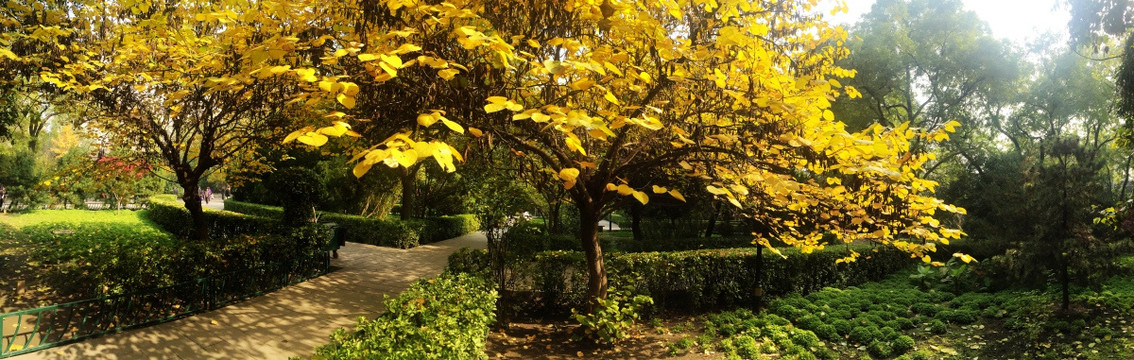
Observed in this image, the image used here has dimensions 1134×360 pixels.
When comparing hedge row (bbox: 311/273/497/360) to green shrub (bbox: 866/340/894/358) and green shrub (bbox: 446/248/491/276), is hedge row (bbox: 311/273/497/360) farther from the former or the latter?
green shrub (bbox: 866/340/894/358)

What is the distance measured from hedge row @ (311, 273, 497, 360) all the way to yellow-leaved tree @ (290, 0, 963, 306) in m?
1.22

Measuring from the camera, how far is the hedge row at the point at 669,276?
7.37 meters

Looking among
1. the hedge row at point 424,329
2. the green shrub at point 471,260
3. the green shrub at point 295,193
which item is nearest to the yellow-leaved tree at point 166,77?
the green shrub at point 295,193

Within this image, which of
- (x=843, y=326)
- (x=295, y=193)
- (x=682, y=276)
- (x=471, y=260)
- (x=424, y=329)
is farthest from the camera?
(x=295, y=193)

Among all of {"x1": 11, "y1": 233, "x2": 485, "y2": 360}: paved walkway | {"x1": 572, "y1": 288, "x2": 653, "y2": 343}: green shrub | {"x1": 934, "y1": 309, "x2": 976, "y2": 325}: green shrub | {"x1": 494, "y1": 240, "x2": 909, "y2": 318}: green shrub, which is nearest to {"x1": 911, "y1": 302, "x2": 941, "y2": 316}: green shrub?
{"x1": 934, "y1": 309, "x2": 976, "y2": 325}: green shrub

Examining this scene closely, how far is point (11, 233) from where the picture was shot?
10.3 metres

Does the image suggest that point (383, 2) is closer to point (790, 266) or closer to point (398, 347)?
point (398, 347)

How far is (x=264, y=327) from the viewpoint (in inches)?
226

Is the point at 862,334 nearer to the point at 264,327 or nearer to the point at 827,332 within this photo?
the point at 827,332

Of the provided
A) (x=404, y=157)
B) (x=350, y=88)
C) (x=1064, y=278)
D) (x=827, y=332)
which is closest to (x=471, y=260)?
(x=827, y=332)

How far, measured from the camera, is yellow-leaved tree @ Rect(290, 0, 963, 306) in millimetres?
2305

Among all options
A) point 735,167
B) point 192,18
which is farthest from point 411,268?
point 735,167

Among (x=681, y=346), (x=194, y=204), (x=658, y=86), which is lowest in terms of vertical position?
(x=681, y=346)

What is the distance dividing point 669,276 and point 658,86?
4.76 m
